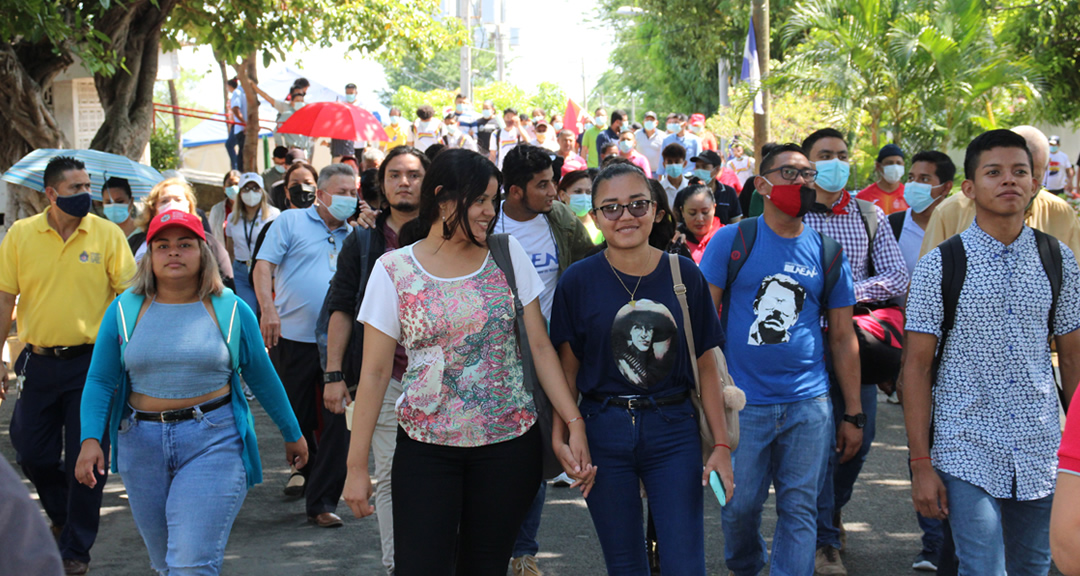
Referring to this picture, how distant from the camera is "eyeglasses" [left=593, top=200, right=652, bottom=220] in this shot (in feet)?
13.1

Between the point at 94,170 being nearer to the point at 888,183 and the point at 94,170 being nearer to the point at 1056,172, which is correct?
the point at 888,183

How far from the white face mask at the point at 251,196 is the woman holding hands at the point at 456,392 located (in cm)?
600

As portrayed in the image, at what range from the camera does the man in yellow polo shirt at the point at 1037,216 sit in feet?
17.4

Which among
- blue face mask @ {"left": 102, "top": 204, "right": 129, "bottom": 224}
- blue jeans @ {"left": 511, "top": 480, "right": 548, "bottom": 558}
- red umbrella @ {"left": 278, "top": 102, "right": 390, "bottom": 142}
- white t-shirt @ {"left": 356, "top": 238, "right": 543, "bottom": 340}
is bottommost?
blue jeans @ {"left": 511, "top": 480, "right": 548, "bottom": 558}

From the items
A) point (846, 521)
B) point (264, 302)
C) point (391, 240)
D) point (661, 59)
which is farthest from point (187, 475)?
point (661, 59)

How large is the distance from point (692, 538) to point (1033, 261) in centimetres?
160

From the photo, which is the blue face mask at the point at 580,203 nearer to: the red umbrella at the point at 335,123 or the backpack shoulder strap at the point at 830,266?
the backpack shoulder strap at the point at 830,266

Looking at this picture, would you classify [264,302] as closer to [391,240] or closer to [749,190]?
[391,240]

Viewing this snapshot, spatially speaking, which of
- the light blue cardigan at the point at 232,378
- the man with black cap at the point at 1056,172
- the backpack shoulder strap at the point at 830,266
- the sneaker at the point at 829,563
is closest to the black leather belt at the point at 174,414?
Answer: the light blue cardigan at the point at 232,378

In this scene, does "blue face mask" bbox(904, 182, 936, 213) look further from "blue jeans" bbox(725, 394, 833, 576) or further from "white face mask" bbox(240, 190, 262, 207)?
"white face mask" bbox(240, 190, 262, 207)

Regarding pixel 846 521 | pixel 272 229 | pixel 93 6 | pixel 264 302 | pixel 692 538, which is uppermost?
pixel 93 6

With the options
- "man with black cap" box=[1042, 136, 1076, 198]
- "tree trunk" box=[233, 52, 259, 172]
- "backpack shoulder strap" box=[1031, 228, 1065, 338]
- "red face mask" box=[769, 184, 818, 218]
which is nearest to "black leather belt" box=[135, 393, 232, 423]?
"red face mask" box=[769, 184, 818, 218]

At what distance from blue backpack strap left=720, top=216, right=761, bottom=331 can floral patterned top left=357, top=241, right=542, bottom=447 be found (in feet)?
4.02

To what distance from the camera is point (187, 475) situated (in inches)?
166
